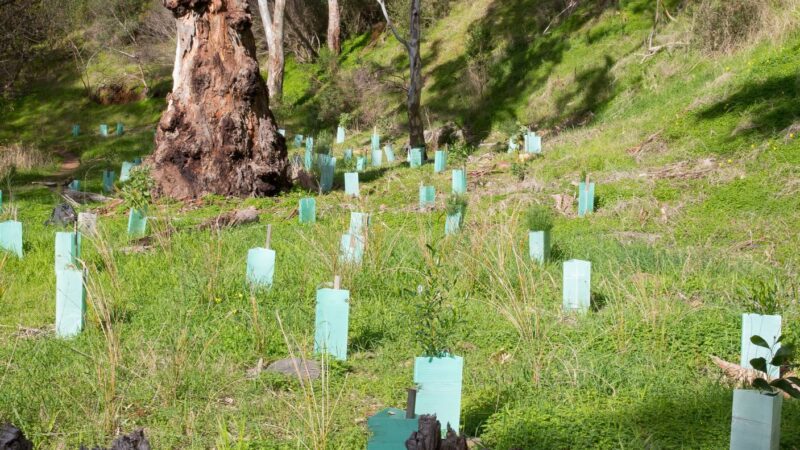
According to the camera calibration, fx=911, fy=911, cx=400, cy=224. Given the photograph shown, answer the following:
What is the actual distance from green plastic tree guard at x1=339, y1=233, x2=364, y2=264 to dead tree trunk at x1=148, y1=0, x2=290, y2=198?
5765 millimetres

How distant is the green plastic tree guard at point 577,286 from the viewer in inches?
222

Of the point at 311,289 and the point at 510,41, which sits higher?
the point at 510,41

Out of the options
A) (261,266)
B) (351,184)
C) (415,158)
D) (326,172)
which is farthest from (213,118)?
(261,266)

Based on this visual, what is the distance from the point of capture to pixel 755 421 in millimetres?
3404

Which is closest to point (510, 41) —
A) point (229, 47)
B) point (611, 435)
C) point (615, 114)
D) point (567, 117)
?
point (567, 117)

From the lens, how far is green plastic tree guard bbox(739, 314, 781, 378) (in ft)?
14.1

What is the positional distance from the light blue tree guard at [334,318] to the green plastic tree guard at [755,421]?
2.19 m

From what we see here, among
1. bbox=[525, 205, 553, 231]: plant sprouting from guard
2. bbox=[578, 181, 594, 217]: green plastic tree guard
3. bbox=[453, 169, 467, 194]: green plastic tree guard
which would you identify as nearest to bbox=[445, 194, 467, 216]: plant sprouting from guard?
bbox=[525, 205, 553, 231]: plant sprouting from guard

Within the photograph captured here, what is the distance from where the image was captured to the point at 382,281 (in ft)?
21.6

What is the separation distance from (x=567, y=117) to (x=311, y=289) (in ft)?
39.7

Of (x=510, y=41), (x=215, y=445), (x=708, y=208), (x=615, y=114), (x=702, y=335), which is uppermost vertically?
(x=510, y=41)

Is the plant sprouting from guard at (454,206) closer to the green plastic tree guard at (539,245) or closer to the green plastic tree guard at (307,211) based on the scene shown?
the green plastic tree guard at (539,245)

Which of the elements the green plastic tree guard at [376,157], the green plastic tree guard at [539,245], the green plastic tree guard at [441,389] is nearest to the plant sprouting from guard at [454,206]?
the green plastic tree guard at [539,245]

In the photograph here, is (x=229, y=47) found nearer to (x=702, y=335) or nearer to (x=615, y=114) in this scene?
(x=615, y=114)
